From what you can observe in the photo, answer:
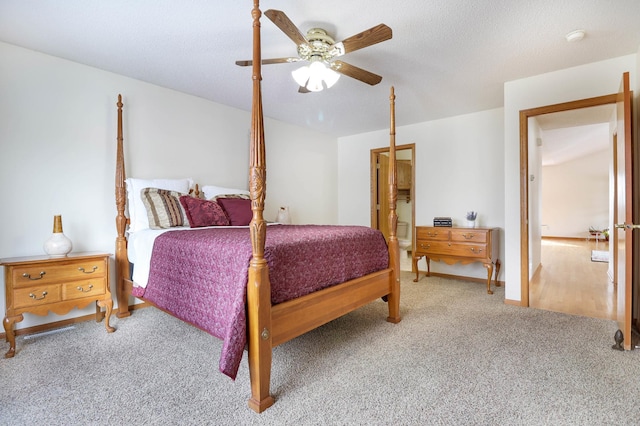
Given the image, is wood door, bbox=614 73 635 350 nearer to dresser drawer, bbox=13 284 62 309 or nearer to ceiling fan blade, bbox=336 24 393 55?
ceiling fan blade, bbox=336 24 393 55

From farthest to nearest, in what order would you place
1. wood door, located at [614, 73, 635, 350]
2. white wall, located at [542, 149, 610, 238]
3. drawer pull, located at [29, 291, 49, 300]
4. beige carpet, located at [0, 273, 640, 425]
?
white wall, located at [542, 149, 610, 238] < drawer pull, located at [29, 291, 49, 300] < wood door, located at [614, 73, 635, 350] < beige carpet, located at [0, 273, 640, 425]

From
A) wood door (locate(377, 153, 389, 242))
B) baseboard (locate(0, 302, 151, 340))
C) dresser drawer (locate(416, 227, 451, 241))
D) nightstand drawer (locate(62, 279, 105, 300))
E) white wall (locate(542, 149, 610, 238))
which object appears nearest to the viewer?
nightstand drawer (locate(62, 279, 105, 300))

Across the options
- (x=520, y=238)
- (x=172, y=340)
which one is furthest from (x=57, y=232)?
(x=520, y=238)

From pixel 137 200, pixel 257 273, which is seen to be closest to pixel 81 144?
pixel 137 200

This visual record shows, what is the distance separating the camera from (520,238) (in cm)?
314

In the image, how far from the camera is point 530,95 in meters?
3.06

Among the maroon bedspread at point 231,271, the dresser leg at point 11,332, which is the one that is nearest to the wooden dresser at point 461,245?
the maroon bedspread at point 231,271

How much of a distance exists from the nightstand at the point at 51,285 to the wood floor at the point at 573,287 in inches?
160

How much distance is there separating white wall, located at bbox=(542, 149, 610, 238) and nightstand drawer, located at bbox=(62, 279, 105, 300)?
1070 cm

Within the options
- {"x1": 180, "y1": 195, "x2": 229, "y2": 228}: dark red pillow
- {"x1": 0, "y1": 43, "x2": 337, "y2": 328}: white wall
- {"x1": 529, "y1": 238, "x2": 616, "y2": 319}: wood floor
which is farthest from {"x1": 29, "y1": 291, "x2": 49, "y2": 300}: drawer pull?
{"x1": 529, "y1": 238, "x2": 616, "y2": 319}: wood floor

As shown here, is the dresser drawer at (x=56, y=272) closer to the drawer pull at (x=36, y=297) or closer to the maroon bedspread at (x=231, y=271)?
the drawer pull at (x=36, y=297)

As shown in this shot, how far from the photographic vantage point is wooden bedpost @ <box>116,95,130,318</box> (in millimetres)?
2865

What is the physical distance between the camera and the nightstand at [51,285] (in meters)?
2.12

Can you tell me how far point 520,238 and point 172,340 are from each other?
3.39m
